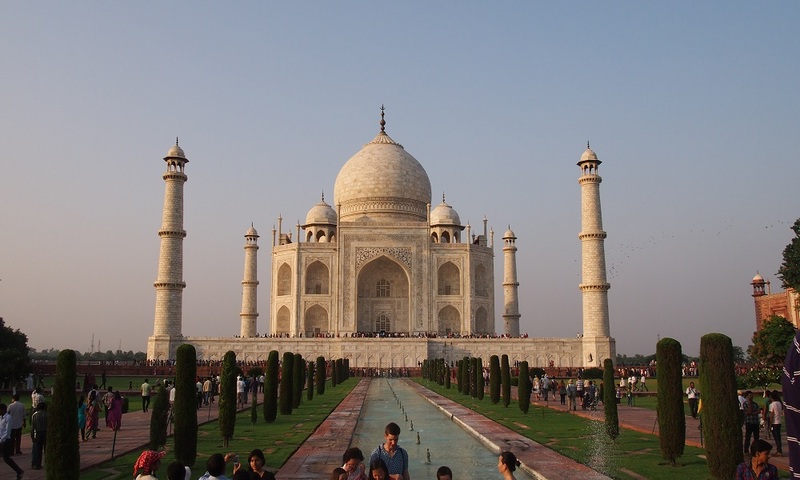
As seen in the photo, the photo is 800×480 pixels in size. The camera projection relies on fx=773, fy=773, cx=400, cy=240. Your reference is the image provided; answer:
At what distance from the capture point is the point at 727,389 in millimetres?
7441

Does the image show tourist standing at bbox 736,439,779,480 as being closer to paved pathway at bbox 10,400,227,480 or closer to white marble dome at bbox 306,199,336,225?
paved pathway at bbox 10,400,227,480

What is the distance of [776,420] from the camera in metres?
9.16

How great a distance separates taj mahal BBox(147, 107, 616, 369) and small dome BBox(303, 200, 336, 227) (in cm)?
8

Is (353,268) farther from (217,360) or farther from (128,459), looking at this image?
(128,459)

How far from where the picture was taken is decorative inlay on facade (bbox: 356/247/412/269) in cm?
3481

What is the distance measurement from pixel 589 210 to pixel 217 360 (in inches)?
611

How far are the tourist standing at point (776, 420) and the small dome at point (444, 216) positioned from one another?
28212 mm

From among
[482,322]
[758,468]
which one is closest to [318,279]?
[482,322]

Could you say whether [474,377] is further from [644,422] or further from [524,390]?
[644,422]

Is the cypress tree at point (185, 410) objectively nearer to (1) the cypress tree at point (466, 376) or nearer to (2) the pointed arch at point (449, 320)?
(1) the cypress tree at point (466, 376)

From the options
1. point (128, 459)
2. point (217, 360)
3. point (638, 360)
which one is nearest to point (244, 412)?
point (128, 459)

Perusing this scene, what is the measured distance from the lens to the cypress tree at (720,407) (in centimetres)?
712

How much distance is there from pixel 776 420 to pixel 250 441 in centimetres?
651

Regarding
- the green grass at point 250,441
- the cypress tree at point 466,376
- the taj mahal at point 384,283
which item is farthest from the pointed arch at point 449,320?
the green grass at point 250,441
